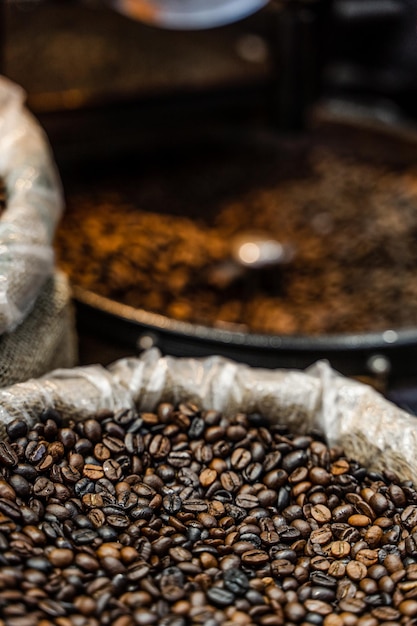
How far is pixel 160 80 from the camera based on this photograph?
2816 millimetres

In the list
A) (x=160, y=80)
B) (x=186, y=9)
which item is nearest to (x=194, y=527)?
(x=186, y=9)

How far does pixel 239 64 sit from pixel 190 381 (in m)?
1.61

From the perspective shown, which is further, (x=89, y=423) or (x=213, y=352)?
(x=213, y=352)

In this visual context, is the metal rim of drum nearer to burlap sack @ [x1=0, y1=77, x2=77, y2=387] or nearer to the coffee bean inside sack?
burlap sack @ [x1=0, y1=77, x2=77, y2=387]

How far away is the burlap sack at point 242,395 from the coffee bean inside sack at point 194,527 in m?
0.04

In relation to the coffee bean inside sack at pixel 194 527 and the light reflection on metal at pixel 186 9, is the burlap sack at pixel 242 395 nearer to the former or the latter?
the coffee bean inside sack at pixel 194 527

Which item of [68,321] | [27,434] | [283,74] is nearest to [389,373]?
[68,321]

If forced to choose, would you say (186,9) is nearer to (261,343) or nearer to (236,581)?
(261,343)

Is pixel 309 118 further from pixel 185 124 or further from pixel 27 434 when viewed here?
pixel 27 434

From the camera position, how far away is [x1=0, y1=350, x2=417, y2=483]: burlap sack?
1578mm

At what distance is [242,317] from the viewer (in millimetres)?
2471

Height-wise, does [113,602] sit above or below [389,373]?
above

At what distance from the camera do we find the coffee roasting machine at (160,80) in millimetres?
2305

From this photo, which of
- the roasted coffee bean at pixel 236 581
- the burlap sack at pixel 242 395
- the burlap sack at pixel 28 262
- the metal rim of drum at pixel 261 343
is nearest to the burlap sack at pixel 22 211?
the burlap sack at pixel 28 262
